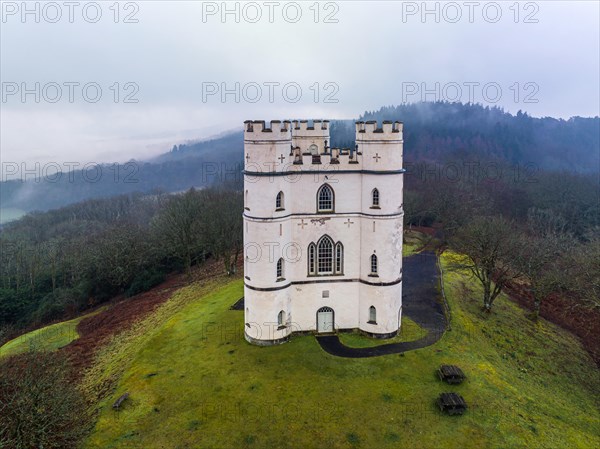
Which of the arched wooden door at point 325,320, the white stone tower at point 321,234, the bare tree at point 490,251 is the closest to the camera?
the white stone tower at point 321,234

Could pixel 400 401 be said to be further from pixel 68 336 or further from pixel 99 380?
pixel 68 336

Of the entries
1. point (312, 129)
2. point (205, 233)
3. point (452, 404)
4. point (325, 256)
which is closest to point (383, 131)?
point (312, 129)

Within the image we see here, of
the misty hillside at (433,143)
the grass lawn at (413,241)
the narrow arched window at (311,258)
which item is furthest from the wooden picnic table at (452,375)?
the misty hillside at (433,143)

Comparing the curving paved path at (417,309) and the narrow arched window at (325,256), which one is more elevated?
the narrow arched window at (325,256)

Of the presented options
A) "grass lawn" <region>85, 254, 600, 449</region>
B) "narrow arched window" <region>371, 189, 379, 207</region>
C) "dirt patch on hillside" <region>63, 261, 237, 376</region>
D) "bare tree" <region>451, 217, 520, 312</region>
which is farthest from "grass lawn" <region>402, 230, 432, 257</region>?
"narrow arched window" <region>371, 189, 379, 207</region>

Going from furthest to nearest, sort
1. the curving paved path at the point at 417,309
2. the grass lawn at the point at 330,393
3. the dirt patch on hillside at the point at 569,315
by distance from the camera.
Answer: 1. the dirt patch on hillside at the point at 569,315
2. the curving paved path at the point at 417,309
3. the grass lawn at the point at 330,393

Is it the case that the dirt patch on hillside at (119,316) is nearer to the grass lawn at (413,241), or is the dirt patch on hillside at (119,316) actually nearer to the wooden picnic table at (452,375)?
the grass lawn at (413,241)
